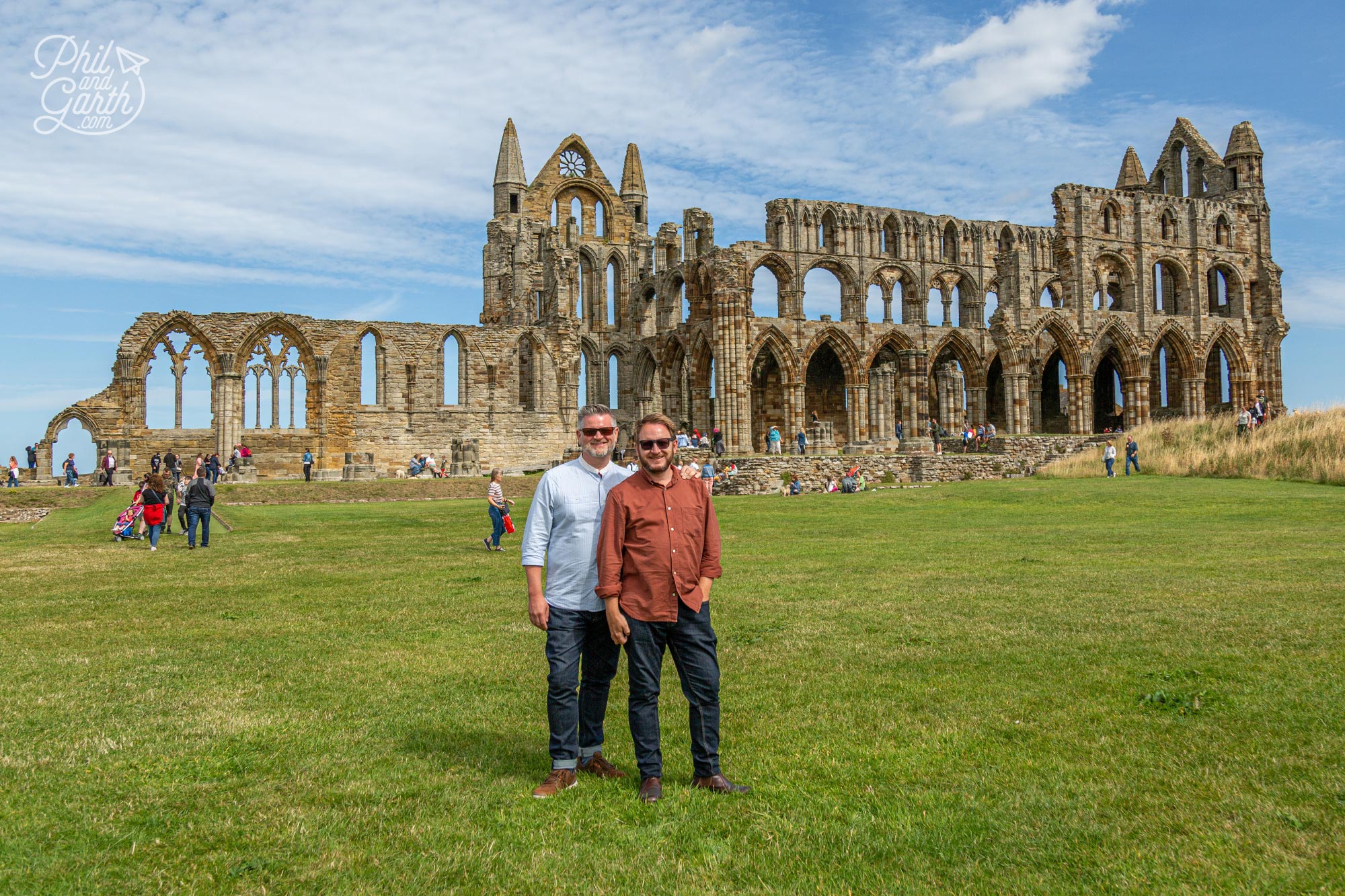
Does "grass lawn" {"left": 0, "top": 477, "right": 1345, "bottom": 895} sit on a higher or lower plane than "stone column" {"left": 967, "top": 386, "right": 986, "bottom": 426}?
lower

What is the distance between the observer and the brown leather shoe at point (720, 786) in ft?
14.9

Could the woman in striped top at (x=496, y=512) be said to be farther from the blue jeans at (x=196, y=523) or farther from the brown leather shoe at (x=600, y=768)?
the brown leather shoe at (x=600, y=768)

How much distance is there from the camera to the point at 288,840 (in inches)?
159

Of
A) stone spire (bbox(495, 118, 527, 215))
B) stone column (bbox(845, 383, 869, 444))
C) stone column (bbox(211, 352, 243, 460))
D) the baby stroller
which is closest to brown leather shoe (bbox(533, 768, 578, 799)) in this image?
the baby stroller

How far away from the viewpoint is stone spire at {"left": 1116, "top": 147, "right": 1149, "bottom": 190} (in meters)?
59.6

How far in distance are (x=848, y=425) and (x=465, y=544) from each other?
1408 inches

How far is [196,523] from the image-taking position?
16.7m

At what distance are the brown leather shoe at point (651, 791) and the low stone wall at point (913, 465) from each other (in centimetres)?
2485

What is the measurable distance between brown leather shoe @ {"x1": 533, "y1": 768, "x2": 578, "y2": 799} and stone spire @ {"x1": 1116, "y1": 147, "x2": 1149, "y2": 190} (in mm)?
63067

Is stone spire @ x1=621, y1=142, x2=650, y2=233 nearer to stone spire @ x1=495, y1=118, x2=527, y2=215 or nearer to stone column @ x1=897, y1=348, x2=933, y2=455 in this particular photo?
stone spire @ x1=495, y1=118, x2=527, y2=215

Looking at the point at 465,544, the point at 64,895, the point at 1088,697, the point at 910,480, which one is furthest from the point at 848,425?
the point at 64,895

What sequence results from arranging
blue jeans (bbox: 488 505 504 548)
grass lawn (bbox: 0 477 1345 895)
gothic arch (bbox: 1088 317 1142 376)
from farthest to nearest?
gothic arch (bbox: 1088 317 1142 376) < blue jeans (bbox: 488 505 504 548) < grass lawn (bbox: 0 477 1345 895)

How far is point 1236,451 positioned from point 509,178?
145 ft

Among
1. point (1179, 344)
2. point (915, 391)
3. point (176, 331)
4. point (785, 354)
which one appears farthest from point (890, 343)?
point (176, 331)
